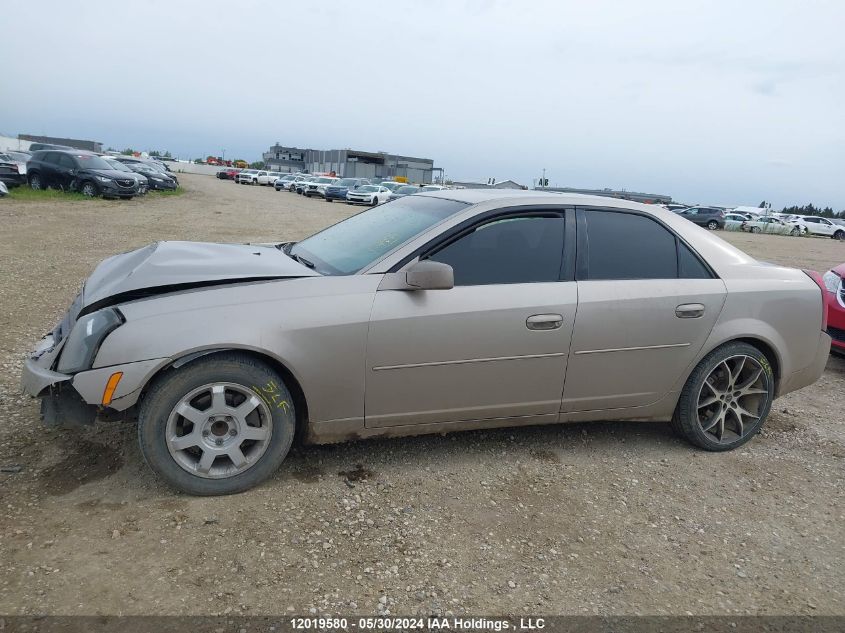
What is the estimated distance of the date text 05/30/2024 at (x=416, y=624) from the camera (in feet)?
7.83

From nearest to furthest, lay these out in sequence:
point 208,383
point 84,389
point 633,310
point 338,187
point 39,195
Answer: point 84,389 < point 208,383 < point 633,310 < point 39,195 < point 338,187

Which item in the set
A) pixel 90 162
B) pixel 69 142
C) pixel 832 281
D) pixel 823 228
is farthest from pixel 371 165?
pixel 832 281

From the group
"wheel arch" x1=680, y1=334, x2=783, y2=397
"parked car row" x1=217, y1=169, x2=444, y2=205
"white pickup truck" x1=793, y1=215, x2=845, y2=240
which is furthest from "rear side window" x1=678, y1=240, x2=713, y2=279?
"white pickup truck" x1=793, y1=215, x2=845, y2=240

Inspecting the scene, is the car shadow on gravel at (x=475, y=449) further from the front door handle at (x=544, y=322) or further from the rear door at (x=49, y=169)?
the rear door at (x=49, y=169)

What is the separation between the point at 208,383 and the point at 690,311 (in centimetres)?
284

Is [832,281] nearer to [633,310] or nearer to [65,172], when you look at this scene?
[633,310]

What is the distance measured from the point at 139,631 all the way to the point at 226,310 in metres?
1.42

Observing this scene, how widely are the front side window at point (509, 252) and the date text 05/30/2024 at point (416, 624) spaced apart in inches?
66.5

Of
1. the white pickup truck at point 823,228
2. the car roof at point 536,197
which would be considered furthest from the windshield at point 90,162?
the white pickup truck at point 823,228

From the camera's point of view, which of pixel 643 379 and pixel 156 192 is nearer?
pixel 643 379

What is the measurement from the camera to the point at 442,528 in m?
3.09

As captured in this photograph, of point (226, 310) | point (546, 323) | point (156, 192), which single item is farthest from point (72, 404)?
point (156, 192)

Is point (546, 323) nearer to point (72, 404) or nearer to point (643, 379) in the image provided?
point (643, 379)

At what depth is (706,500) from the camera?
3588 millimetres
